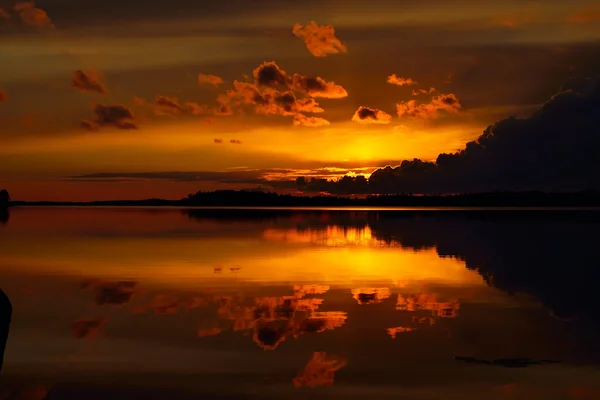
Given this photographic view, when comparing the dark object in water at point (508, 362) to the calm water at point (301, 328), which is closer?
the calm water at point (301, 328)

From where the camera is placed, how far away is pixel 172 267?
34.3m

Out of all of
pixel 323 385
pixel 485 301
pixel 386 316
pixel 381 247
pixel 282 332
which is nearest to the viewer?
pixel 323 385

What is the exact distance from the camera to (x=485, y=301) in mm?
24031

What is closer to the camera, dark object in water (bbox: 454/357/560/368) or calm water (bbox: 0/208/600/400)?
calm water (bbox: 0/208/600/400)

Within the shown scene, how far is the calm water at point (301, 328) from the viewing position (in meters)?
14.0

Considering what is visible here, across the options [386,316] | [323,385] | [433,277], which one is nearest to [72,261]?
[433,277]

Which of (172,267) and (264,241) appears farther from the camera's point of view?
(264,241)

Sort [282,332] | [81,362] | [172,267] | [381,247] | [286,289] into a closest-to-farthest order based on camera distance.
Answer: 1. [81,362]
2. [282,332]
3. [286,289]
4. [172,267]
5. [381,247]

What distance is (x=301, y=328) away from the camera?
18922 mm

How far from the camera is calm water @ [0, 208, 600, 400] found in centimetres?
1402

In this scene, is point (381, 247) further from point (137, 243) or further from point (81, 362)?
point (81, 362)

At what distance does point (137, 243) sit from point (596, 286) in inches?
1215

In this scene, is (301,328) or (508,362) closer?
(508,362)

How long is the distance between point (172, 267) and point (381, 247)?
16410 mm
